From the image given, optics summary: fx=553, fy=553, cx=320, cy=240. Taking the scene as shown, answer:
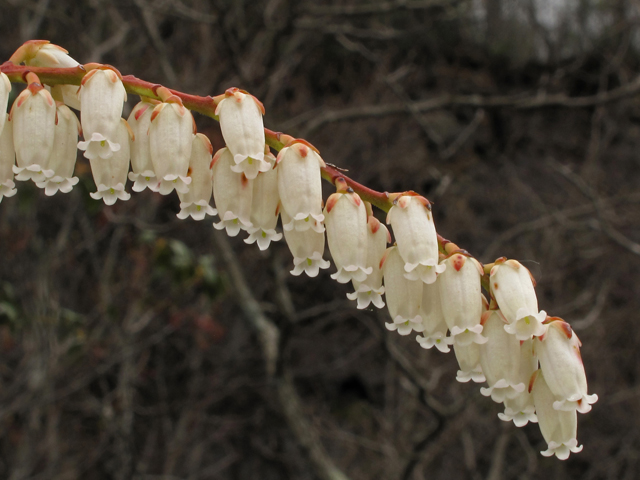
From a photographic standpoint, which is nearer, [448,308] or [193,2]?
[448,308]

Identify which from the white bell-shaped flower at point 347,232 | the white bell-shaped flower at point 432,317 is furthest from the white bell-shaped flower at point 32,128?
the white bell-shaped flower at point 432,317

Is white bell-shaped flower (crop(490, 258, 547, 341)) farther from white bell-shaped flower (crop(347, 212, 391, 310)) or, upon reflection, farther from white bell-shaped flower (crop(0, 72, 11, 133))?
white bell-shaped flower (crop(0, 72, 11, 133))

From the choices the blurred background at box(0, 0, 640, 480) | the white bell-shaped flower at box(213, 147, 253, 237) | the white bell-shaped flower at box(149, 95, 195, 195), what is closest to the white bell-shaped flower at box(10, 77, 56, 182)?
the white bell-shaped flower at box(149, 95, 195, 195)

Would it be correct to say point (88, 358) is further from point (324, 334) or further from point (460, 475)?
point (460, 475)

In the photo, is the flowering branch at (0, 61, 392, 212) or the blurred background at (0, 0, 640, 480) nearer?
the flowering branch at (0, 61, 392, 212)

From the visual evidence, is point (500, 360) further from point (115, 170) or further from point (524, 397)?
point (115, 170)

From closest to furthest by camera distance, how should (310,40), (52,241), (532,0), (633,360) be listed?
(52,241) → (310,40) → (633,360) → (532,0)

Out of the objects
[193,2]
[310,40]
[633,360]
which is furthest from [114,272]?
[633,360]

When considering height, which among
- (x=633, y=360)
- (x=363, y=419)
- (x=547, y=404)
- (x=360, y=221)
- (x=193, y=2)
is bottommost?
(x=547, y=404)
